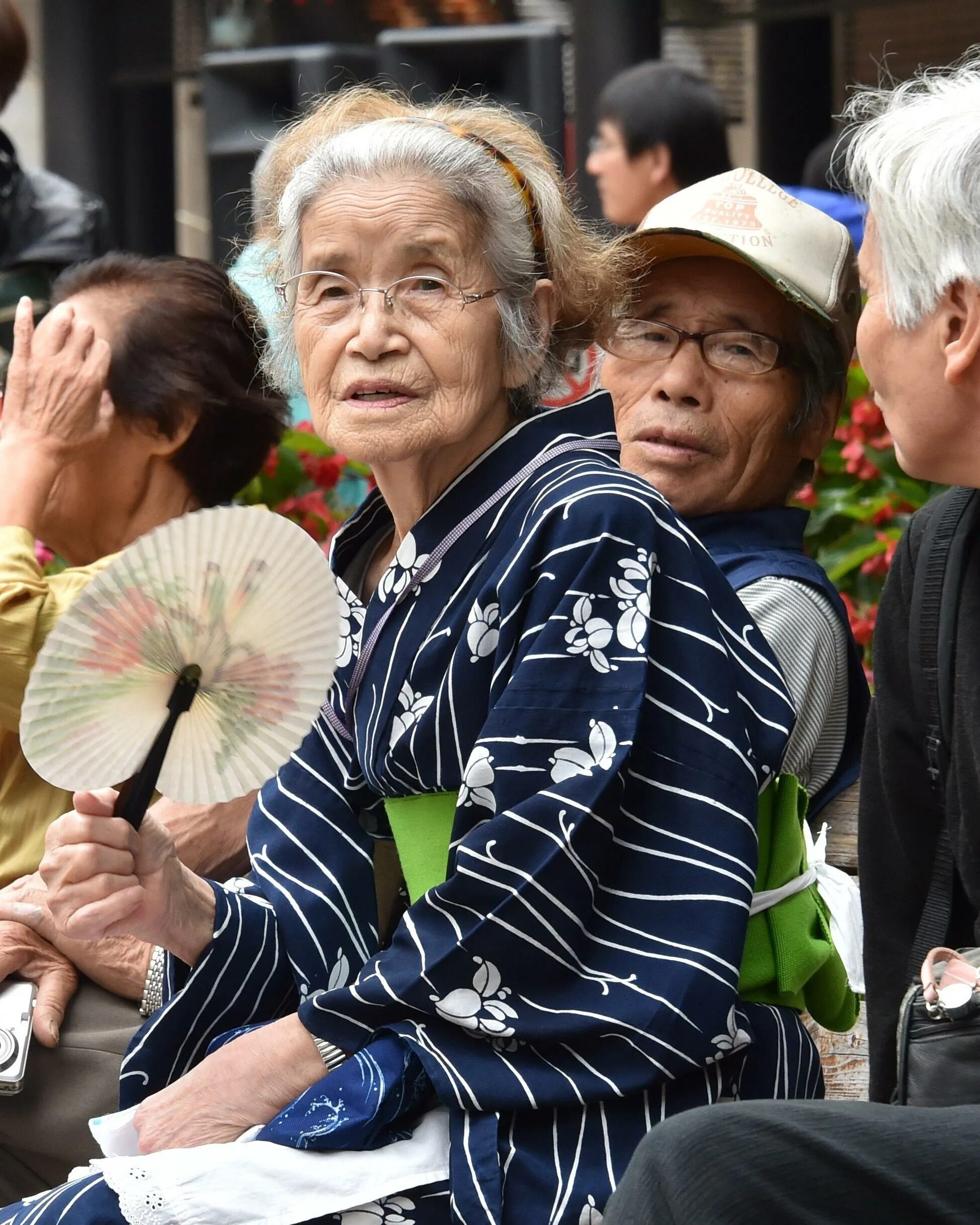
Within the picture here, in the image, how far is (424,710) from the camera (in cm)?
208

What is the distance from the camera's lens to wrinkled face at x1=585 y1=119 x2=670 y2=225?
497cm

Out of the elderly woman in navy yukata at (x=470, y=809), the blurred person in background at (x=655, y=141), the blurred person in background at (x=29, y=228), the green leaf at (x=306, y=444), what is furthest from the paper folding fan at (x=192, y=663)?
the blurred person in background at (x=655, y=141)

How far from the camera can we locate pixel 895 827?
219cm

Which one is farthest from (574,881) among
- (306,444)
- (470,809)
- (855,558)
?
(306,444)

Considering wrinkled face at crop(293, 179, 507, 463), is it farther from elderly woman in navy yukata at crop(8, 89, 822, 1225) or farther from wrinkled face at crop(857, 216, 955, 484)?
wrinkled face at crop(857, 216, 955, 484)

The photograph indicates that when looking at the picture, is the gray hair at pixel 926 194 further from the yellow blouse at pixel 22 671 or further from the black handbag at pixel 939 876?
the yellow blouse at pixel 22 671

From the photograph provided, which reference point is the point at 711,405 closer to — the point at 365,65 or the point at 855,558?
the point at 855,558

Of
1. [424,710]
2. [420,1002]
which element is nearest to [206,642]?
[424,710]

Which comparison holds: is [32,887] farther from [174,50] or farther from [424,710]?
[174,50]

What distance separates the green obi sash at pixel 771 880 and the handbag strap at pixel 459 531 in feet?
0.61

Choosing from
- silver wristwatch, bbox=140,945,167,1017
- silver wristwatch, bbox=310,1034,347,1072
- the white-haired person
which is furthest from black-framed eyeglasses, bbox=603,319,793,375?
silver wristwatch, bbox=310,1034,347,1072

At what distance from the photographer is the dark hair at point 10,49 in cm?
419

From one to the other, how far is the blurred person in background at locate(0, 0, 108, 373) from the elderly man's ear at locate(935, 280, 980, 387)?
109 inches

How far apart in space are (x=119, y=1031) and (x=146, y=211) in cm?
721
